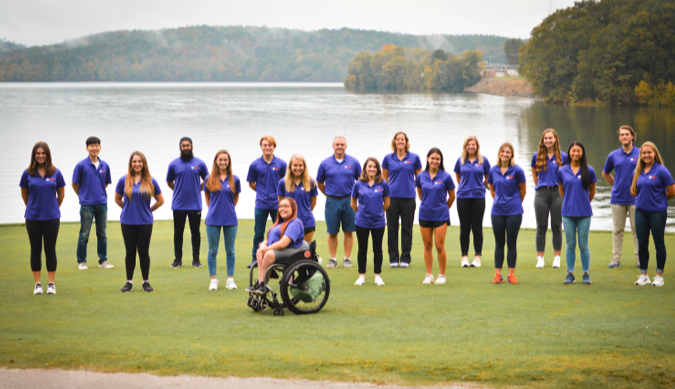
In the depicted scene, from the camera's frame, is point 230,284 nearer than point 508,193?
Yes

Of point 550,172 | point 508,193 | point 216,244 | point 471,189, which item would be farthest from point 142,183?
point 550,172

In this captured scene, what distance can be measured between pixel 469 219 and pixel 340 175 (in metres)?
2.32

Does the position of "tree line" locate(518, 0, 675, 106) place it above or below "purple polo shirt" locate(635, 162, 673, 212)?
above

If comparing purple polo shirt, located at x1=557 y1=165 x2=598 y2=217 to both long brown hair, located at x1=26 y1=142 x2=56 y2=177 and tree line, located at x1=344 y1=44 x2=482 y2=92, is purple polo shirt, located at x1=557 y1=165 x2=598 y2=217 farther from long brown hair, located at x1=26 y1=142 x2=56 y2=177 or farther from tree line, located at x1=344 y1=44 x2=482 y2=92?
tree line, located at x1=344 y1=44 x2=482 y2=92

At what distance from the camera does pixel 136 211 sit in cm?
848

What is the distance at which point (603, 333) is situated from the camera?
252 inches

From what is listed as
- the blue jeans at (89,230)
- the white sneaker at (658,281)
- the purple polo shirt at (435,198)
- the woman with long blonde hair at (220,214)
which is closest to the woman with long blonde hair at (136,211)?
the woman with long blonde hair at (220,214)

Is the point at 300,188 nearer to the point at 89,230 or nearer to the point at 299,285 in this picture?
the point at 299,285

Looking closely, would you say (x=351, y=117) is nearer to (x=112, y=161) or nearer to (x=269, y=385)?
(x=112, y=161)

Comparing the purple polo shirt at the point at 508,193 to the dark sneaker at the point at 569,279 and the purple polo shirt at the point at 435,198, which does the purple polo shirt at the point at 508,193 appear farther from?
the dark sneaker at the point at 569,279

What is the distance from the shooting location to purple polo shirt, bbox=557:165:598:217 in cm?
876

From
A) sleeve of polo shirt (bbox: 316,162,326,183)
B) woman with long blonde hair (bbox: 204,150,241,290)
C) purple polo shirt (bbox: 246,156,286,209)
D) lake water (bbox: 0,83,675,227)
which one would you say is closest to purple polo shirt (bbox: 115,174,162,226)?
woman with long blonde hair (bbox: 204,150,241,290)

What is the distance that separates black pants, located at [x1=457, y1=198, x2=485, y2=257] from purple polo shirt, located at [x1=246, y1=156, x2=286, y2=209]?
3040 mm

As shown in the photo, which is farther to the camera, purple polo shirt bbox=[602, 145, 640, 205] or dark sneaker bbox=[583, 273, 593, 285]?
purple polo shirt bbox=[602, 145, 640, 205]
